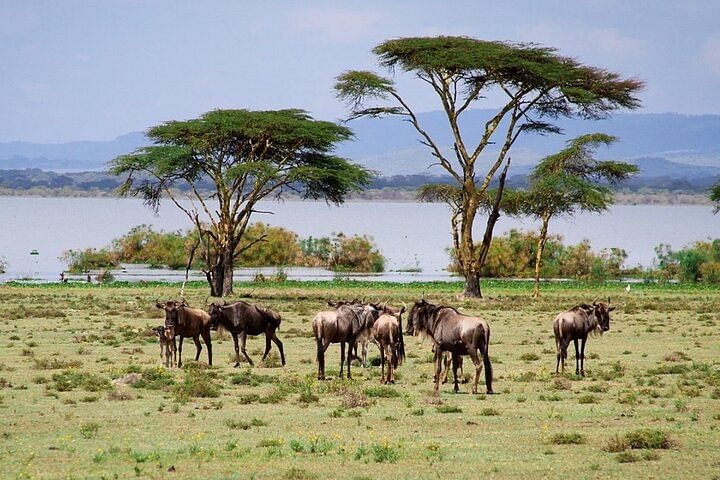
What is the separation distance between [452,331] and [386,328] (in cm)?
173

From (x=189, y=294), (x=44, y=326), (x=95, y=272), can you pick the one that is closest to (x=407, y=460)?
(x=44, y=326)

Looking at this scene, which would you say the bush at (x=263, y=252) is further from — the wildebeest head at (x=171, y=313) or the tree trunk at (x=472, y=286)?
the wildebeest head at (x=171, y=313)

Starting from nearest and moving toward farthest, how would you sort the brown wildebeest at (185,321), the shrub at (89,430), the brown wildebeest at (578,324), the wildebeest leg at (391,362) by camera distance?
1. the shrub at (89,430)
2. the wildebeest leg at (391,362)
3. the brown wildebeest at (578,324)
4. the brown wildebeest at (185,321)

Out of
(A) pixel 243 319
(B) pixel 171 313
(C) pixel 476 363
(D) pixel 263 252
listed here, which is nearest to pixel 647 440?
(C) pixel 476 363

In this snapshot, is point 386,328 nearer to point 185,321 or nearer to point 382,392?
point 382,392

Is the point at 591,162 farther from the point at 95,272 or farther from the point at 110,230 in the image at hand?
the point at 110,230

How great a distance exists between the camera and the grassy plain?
14.6 metres

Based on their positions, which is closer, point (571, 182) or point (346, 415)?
point (346, 415)

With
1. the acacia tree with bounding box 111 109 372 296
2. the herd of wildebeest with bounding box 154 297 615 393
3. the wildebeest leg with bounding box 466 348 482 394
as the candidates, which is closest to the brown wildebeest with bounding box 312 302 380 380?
the herd of wildebeest with bounding box 154 297 615 393

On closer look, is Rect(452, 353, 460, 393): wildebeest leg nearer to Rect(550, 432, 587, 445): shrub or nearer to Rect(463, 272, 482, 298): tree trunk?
Rect(550, 432, 587, 445): shrub

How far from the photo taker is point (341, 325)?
72.4ft

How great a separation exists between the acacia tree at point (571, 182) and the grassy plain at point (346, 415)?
21.7m

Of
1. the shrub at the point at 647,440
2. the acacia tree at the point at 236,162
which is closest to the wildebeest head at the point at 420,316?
the shrub at the point at 647,440

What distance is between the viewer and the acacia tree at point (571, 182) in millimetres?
53656
